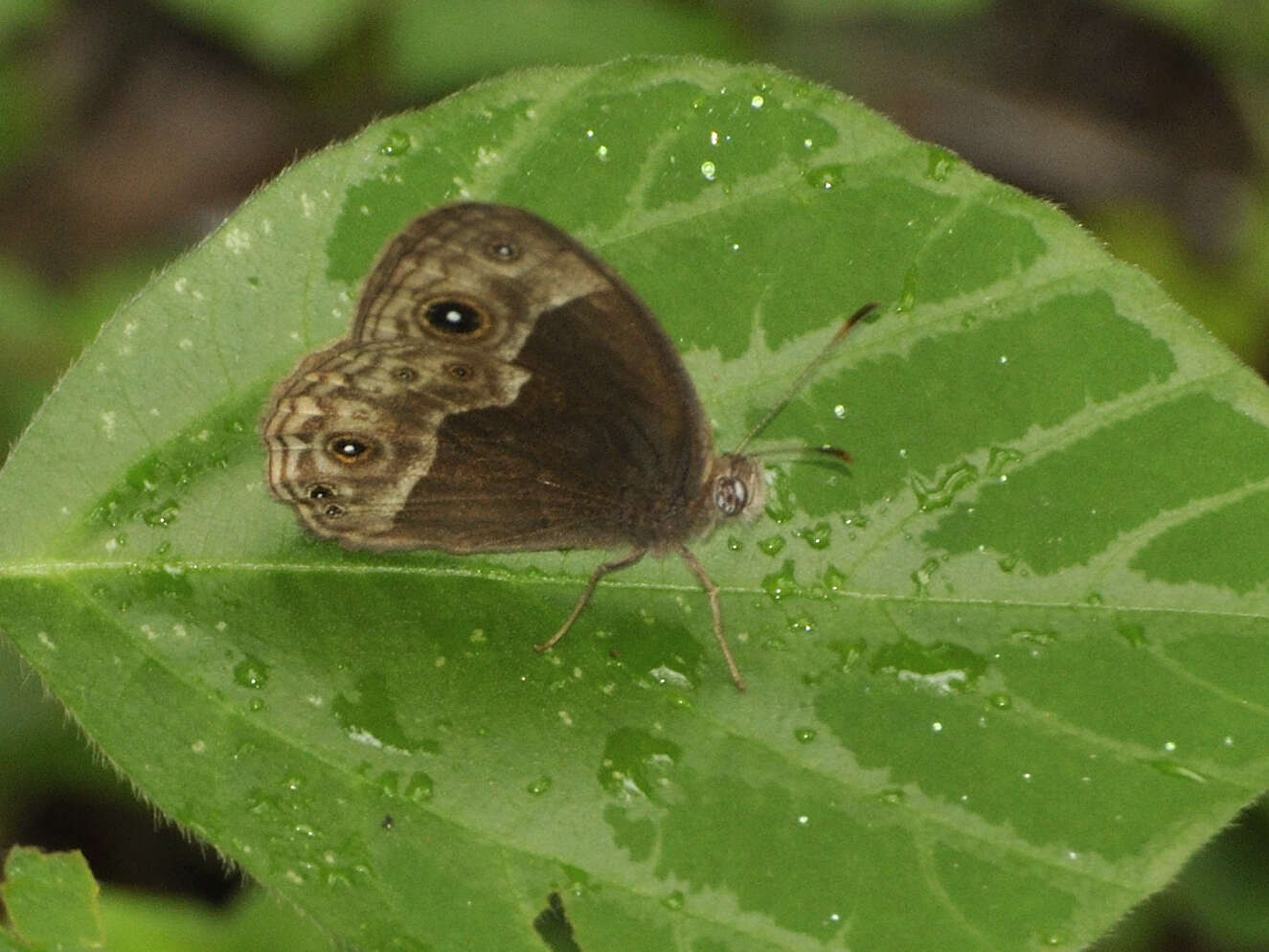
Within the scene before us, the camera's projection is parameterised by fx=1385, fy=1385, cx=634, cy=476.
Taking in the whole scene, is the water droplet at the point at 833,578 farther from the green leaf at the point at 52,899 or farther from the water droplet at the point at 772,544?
the green leaf at the point at 52,899

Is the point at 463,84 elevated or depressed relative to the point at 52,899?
elevated

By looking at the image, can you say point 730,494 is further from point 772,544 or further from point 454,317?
point 454,317

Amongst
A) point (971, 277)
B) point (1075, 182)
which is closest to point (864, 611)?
point (971, 277)

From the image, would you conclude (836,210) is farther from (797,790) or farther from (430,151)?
(797,790)

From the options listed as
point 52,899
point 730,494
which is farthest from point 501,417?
point 52,899

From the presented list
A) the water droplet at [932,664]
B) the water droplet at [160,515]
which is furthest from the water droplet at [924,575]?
the water droplet at [160,515]

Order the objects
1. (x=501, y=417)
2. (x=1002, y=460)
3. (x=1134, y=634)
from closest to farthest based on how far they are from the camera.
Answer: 1. (x=1134, y=634)
2. (x=1002, y=460)
3. (x=501, y=417)
